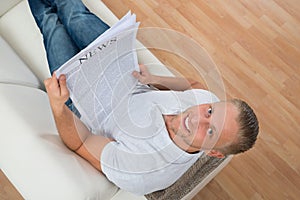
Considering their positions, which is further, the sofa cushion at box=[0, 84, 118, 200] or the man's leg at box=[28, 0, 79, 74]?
the man's leg at box=[28, 0, 79, 74]

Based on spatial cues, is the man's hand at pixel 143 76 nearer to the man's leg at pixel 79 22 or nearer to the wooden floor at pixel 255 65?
the man's leg at pixel 79 22

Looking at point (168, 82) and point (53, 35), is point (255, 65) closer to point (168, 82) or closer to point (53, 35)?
point (168, 82)

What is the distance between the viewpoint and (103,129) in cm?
133

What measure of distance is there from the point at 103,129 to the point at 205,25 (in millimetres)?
910

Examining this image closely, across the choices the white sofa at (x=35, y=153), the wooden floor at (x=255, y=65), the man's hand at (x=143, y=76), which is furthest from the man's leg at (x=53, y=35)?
the wooden floor at (x=255, y=65)

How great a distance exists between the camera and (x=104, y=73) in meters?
1.28

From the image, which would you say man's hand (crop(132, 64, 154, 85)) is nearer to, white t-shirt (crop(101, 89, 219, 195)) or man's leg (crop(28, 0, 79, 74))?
white t-shirt (crop(101, 89, 219, 195))

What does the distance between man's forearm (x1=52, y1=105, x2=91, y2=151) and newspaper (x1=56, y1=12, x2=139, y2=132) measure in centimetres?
4

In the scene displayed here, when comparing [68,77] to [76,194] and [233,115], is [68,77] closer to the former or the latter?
[76,194]

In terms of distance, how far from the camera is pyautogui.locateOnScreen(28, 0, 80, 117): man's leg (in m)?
1.42

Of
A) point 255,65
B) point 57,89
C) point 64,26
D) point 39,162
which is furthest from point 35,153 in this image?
point 255,65

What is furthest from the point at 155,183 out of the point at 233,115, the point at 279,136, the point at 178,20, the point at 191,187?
the point at 178,20

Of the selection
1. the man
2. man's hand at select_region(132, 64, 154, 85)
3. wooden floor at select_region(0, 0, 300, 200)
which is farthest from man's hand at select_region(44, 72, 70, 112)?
wooden floor at select_region(0, 0, 300, 200)

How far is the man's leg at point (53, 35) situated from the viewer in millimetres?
1424
